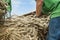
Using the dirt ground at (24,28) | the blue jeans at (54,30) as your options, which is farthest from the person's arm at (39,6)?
the blue jeans at (54,30)

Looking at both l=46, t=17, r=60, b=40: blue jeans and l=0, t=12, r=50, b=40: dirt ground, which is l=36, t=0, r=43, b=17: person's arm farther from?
l=46, t=17, r=60, b=40: blue jeans

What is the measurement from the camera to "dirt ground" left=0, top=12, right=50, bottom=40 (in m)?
1.50

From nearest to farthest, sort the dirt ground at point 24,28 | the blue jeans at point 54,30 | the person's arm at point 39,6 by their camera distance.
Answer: the blue jeans at point 54,30 < the dirt ground at point 24,28 < the person's arm at point 39,6

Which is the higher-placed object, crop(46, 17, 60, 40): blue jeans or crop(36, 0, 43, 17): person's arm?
crop(36, 0, 43, 17): person's arm

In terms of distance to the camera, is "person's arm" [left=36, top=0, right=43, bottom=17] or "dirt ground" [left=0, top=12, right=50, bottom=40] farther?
"person's arm" [left=36, top=0, right=43, bottom=17]

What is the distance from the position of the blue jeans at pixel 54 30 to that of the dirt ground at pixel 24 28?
5.1 inches

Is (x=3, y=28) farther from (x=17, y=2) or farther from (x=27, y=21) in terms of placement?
(x=17, y=2)

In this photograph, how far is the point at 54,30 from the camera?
1.39 meters

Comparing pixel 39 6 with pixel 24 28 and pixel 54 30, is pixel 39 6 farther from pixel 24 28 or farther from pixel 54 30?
pixel 54 30

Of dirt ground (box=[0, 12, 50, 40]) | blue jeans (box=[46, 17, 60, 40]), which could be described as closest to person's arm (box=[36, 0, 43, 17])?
dirt ground (box=[0, 12, 50, 40])

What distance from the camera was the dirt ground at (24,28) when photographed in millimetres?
1501

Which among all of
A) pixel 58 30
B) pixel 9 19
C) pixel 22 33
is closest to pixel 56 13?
pixel 58 30

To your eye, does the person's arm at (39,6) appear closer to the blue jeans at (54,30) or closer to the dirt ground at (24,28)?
the dirt ground at (24,28)

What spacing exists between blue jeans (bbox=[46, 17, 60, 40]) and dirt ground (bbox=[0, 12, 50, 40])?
0.42ft
